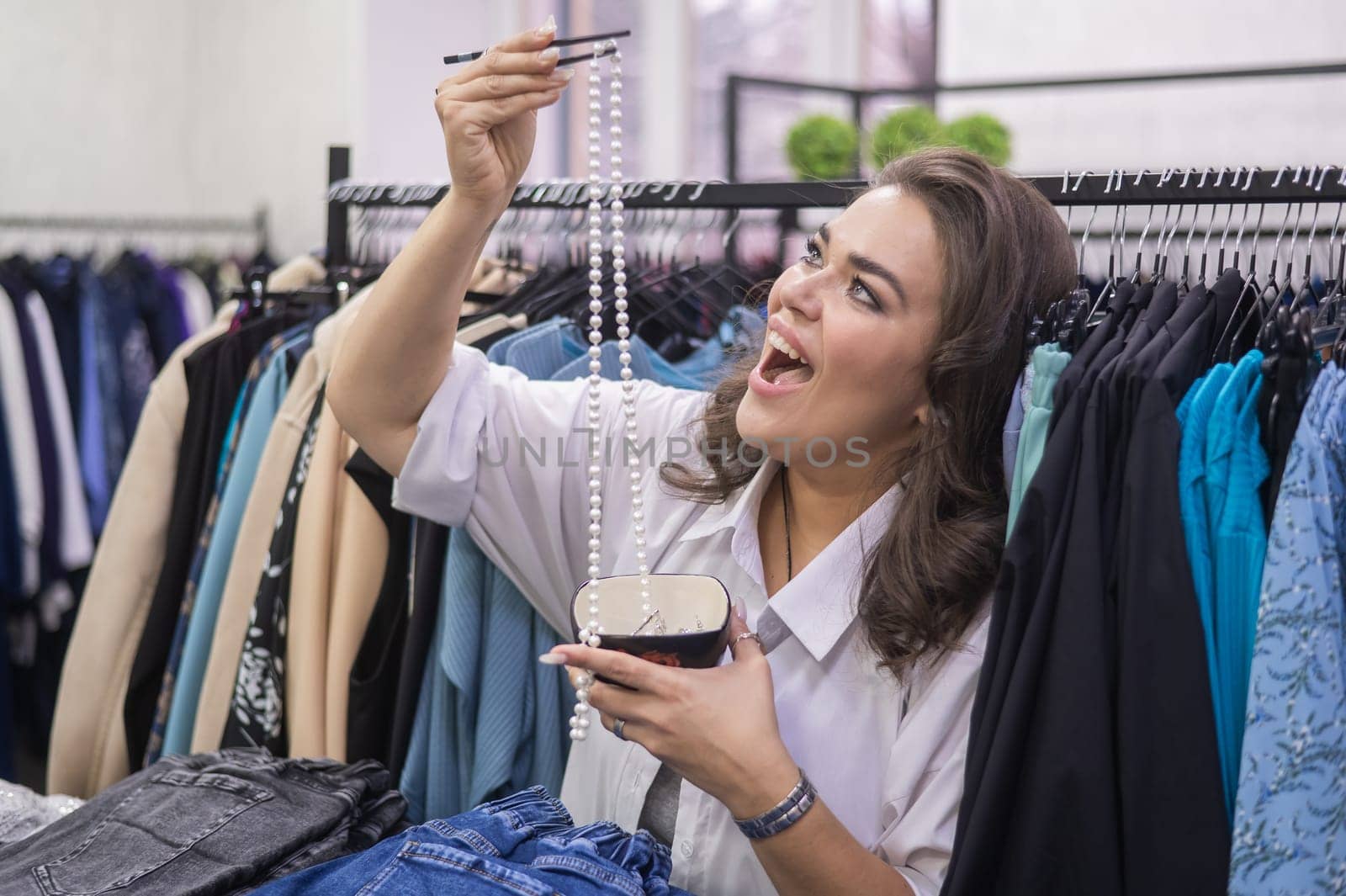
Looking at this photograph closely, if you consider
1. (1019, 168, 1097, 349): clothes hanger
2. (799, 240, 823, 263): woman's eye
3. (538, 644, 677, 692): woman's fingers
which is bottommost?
(538, 644, 677, 692): woman's fingers

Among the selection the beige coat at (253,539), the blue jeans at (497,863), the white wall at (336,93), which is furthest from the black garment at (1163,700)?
the white wall at (336,93)

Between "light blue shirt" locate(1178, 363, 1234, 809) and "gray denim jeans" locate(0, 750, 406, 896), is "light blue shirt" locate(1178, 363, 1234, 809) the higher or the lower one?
the higher one

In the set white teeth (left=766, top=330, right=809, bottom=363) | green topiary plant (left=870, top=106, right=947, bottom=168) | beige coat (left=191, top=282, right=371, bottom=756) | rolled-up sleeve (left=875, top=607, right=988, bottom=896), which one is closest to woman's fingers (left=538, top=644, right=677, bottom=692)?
rolled-up sleeve (left=875, top=607, right=988, bottom=896)

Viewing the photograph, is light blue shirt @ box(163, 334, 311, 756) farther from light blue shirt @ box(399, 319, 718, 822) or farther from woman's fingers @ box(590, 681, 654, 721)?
woman's fingers @ box(590, 681, 654, 721)

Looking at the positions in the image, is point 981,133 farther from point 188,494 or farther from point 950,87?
point 188,494

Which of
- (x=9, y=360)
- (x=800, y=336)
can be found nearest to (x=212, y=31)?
(x=9, y=360)

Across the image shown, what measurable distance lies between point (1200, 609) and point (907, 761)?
0.29m

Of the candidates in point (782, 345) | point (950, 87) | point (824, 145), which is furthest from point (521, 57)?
point (950, 87)

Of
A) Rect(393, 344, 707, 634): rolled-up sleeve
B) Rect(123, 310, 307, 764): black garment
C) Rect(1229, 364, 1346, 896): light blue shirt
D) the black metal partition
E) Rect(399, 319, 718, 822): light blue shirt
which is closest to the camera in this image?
Rect(1229, 364, 1346, 896): light blue shirt

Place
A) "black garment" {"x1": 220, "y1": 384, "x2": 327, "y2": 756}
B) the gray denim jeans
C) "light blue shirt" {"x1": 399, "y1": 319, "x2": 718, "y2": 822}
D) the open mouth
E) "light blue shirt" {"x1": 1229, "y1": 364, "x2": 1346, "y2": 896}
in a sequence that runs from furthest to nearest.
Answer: "black garment" {"x1": 220, "y1": 384, "x2": 327, "y2": 756} < "light blue shirt" {"x1": 399, "y1": 319, "x2": 718, "y2": 822} < the open mouth < the gray denim jeans < "light blue shirt" {"x1": 1229, "y1": 364, "x2": 1346, "y2": 896}

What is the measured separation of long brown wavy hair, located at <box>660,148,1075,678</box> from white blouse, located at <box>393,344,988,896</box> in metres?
0.04

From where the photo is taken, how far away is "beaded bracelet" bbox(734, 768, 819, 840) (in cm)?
96

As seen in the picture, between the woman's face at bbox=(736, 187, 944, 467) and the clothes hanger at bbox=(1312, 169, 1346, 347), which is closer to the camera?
the clothes hanger at bbox=(1312, 169, 1346, 347)

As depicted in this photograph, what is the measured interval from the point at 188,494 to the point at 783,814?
1.07 meters
